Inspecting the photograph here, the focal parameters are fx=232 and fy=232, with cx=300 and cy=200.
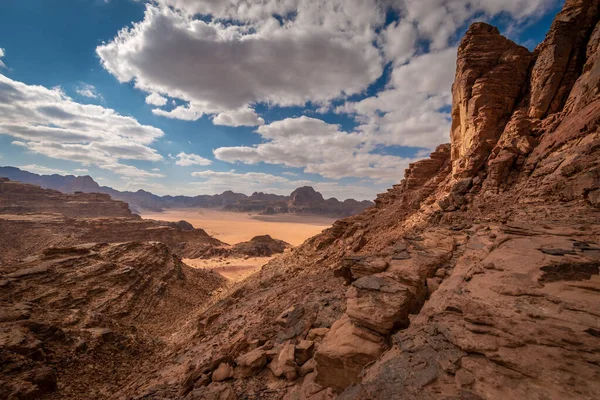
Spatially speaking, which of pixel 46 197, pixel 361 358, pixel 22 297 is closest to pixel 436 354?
pixel 361 358

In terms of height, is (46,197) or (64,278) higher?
(46,197)

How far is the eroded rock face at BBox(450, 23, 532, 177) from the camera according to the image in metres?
14.4

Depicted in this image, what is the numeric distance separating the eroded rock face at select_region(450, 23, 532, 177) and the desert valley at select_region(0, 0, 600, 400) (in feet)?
0.34

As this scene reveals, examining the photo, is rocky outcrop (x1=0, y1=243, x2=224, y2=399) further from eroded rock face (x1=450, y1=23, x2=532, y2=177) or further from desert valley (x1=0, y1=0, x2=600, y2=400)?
eroded rock face (x1=450, y1=23, x2=532, y2=177)

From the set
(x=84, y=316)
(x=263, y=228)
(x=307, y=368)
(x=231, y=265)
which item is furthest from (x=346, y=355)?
(x=263, y=228)

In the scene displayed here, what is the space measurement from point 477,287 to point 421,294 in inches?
56.5

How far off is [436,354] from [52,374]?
12689 millimetres

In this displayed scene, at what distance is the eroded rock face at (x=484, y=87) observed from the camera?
14398 millimetres

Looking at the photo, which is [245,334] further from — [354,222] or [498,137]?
[498,137]

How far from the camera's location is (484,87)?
14594 millimetres

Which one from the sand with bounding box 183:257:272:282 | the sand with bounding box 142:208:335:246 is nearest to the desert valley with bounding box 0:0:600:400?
the sand with bounding box 183:257:272:282

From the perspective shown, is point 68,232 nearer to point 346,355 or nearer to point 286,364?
point 286,364

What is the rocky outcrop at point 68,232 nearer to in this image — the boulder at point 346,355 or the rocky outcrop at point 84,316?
the rocky outcrop at point 84,316

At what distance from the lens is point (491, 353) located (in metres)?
3.88
